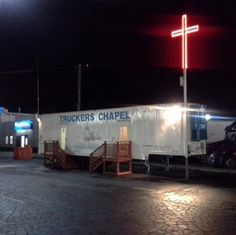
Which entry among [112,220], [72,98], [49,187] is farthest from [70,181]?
[72,98]

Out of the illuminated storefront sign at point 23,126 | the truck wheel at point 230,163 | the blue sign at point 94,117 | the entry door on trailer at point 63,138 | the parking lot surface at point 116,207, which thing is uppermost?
the illuminated storefront sign at point 23,126

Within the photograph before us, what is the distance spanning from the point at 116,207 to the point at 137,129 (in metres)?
11.0

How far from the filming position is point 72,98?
6994cm

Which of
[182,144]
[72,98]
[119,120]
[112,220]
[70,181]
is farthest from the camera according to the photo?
[72,98]

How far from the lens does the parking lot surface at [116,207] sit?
8.58 m

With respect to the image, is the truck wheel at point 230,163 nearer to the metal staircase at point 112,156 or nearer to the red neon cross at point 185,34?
the metal staircase at point 112,156

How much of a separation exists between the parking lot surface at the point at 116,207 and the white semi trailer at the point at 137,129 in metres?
3.22

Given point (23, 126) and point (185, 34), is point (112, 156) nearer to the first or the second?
point (185, 34)

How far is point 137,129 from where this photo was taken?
22.1 metres

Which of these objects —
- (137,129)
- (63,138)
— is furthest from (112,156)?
(63,138)

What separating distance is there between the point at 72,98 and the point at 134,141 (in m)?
48.7

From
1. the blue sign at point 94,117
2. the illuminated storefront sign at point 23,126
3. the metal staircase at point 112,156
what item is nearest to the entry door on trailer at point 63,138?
the blue sign at point 94,117

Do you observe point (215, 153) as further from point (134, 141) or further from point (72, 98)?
point (72, 98)

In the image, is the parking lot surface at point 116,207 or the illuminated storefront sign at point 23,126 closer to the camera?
the parking lot surface at point 116,207
